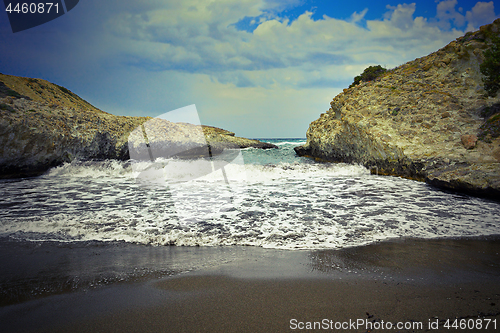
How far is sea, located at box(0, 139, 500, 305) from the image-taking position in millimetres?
2822

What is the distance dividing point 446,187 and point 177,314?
8.22 metres

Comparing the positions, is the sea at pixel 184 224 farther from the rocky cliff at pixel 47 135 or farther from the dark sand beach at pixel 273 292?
the rocky cliff at pixel 47 135

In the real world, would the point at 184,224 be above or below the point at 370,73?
below

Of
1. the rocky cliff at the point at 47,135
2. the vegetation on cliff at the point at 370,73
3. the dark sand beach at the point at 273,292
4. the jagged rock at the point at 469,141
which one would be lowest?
the dark sand beach at the point at 273,292

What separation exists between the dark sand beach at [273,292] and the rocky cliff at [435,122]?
16.2 feet

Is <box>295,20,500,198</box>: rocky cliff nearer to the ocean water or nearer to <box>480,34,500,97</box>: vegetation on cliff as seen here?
<box>480,34,500,97</box>: vegetation on cliff

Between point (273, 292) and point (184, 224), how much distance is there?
2474 millimetres

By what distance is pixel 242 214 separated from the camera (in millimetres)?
4859

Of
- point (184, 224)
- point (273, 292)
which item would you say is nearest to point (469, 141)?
point (273, 292)

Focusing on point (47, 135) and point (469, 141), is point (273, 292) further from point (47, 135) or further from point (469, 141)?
point (47, 135)

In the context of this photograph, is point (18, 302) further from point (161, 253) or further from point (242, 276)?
point (242, 276)

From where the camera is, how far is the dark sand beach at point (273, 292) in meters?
1.87

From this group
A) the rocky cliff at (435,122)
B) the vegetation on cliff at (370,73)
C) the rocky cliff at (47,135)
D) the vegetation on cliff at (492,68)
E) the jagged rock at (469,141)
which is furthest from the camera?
the vegetation on cliff at (370,73)

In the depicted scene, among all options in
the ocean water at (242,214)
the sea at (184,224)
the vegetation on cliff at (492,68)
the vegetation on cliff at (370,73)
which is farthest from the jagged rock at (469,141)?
the vegetation on cliff at (370,73)
